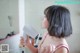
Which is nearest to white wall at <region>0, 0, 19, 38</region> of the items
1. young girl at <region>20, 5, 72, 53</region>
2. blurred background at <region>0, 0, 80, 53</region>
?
blurred background at <region>0, 0, 80, 53</region>

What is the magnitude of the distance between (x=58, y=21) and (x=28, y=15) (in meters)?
1.77

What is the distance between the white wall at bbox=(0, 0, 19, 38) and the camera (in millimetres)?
2178

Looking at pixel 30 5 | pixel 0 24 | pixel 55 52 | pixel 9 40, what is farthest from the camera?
pixel 30 5

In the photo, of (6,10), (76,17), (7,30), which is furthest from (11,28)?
(76,17)

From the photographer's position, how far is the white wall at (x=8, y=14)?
85.7 inches

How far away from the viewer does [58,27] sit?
2.97ft

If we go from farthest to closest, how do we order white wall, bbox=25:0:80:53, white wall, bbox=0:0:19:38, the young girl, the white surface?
1. white wall, bbox=25:0:80:53
2. white wall, bbox=0:0:19:38
3. the white surface
4. the young girl

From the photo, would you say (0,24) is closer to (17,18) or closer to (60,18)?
(17,18)

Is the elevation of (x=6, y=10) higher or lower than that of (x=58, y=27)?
higher

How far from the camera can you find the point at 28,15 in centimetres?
263

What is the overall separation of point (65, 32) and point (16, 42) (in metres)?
0.94

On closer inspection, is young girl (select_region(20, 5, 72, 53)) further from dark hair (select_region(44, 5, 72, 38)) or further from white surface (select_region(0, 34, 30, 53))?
white surface (select_region(0, 34, 30, 53))

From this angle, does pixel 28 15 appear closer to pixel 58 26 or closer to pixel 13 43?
pixel 13 43

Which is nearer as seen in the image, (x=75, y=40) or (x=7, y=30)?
(x=7, y=30)
